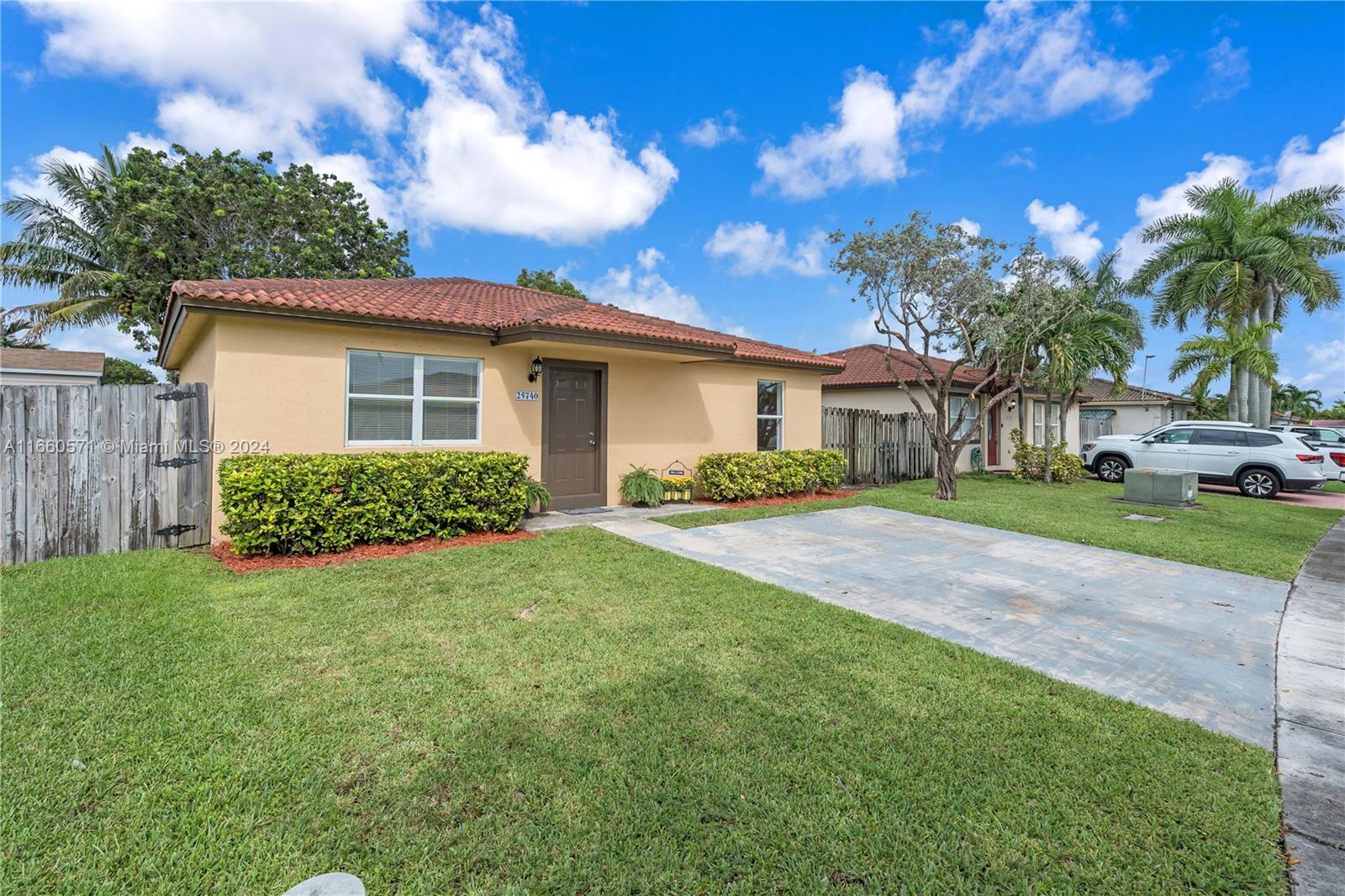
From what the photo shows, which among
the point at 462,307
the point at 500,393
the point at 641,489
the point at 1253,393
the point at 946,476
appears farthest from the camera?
the point at 1253,393

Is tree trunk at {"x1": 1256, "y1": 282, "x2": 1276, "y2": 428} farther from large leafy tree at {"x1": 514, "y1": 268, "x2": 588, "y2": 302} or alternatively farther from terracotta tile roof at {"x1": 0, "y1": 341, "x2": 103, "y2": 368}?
terracotta tile roof at {"x1": 0, "y1": 341, "x2": 103, "y2": 368}

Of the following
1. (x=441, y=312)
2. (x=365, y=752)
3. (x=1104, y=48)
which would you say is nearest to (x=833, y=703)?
(x=365, y=752)

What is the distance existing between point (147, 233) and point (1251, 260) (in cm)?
3443

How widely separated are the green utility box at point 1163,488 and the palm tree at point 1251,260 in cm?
987

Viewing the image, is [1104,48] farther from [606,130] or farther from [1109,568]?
[606,130]

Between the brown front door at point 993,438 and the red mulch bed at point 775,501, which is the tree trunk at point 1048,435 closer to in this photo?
the brown front door at point 993,438

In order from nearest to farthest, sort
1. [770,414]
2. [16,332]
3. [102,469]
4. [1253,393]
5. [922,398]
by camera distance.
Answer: [102,469]
[770,414]
[922,398]
[1253,393]
[16,332]

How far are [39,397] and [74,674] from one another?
15.3ft

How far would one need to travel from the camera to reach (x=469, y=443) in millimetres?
8719

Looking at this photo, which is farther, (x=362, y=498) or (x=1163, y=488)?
(x=1163, y=488)

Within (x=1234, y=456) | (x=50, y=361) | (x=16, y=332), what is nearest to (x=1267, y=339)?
(x=1234, y=456)

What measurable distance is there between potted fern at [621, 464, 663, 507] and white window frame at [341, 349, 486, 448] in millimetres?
2718

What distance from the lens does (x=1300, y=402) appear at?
52.2 m

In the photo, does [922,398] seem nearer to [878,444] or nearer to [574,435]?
[878,444]
